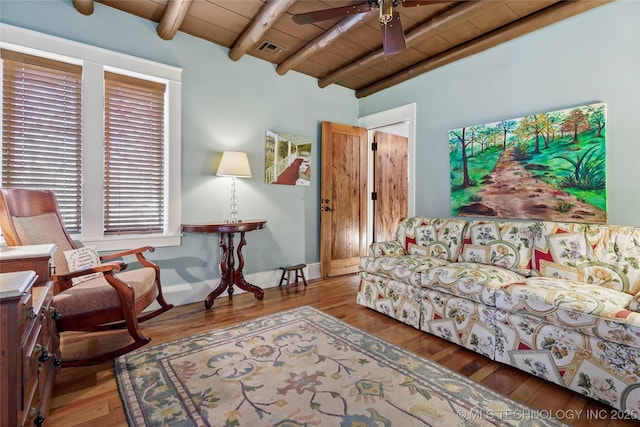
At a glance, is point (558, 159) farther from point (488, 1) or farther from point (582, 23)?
point (488, 1)

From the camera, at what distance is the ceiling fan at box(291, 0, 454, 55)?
1.94m

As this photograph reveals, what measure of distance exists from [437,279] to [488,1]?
226cm

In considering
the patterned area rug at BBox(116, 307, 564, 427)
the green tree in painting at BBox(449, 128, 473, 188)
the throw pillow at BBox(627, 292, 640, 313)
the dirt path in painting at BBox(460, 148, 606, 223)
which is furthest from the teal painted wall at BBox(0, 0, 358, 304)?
the throw pillow at BBox(627, 292, 640, 313)

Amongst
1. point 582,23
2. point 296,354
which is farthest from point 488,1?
point 296,354

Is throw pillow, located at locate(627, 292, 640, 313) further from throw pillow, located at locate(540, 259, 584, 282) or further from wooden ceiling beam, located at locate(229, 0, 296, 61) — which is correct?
wooden ceiling beam, located at locate(229, 0, 296, 61)

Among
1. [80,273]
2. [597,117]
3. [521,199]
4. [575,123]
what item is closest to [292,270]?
[80,273]

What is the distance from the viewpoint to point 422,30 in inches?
109

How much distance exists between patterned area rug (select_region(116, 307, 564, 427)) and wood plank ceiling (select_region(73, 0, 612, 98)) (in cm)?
256

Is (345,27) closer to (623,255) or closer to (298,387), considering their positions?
(623,255)

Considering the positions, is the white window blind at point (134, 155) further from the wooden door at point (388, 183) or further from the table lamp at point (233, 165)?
the wooden door at point (388, 183)

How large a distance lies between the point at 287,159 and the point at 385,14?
2114 millimetres

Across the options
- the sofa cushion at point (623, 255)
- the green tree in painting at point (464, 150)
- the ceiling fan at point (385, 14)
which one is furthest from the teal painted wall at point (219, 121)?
the sofa cushion at point (623, 255)

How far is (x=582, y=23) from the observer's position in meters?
2.45

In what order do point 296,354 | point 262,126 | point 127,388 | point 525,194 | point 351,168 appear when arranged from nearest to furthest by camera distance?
point 127,388, point 296,354, point 525,194, point 262,126, point 351,168
